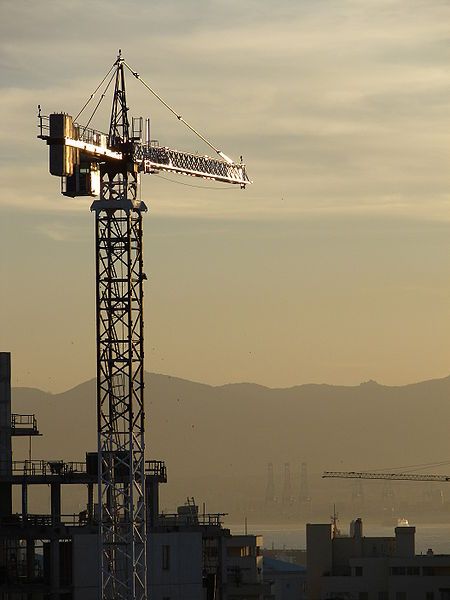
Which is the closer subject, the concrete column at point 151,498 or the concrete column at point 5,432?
the concrete column at point 5,432

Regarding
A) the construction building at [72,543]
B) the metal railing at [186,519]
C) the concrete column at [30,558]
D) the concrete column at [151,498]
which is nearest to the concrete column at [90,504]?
the construction building at [72,543]

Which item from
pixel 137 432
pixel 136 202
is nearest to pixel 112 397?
pixel 137 432

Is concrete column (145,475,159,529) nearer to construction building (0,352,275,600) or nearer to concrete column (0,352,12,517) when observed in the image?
construction building (0,352,275,600)

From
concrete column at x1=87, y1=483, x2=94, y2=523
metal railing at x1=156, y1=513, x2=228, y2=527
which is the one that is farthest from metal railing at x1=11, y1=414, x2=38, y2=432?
metal railing at x1=156, y1=513, x2=228, y2=527

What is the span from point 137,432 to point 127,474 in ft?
12.6

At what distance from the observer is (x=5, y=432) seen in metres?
161

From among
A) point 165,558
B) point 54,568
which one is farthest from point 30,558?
point 165,558

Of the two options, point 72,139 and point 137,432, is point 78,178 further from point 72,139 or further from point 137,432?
point 137,432

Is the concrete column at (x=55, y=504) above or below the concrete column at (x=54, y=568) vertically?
above

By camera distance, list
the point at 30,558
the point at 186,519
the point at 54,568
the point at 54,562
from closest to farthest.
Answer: the point at 54,568 < the point at 54,562 < the point at 30,558 < the point at 186,519

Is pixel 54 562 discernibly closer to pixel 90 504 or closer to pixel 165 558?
pixel 165 558

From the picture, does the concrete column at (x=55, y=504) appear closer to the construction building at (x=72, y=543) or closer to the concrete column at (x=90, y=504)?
the construction building at (x=72, y=543)

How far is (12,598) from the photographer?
479 feet

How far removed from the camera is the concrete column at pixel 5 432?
157 m
